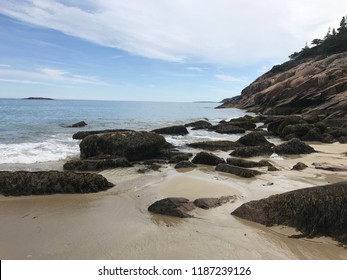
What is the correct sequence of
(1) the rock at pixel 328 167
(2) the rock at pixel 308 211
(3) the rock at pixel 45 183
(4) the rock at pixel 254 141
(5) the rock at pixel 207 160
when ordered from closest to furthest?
(2) the rock at pixel 308 211 < (3) the rock at pixel 45 183 < (1) the rock at pixel 328 167 < (5) the rock at pixel 207 160 < (4) the rock at pixel 254 141

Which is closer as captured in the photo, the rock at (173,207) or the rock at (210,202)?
the rock at (173,207)

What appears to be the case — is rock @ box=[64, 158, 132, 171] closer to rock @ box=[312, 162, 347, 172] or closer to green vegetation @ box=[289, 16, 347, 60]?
rock @ box=[312, 162, 347, 172]

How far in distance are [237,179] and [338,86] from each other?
3268cm

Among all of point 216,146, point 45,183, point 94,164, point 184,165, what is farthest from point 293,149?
point 45,183

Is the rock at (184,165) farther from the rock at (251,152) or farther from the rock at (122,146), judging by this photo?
the rock at (251,152)

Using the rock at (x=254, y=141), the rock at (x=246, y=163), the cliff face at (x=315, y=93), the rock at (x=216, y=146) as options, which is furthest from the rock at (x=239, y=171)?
the cliff face at (x=315, y=93)

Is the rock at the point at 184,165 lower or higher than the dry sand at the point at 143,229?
higher

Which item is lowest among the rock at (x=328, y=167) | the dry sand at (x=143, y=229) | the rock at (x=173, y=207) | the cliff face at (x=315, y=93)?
the dry sand at (x=143, y=229)

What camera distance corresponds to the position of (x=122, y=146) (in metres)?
12.7

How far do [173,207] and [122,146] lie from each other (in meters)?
Answer: 6.65

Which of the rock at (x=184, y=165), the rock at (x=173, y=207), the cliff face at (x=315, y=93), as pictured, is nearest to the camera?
the rock at (x=173, y=207)

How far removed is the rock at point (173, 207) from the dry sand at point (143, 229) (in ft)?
0.51

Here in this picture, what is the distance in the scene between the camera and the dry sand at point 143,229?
4.81m

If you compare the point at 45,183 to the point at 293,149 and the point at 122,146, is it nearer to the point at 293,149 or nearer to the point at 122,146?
the point at 122,146
